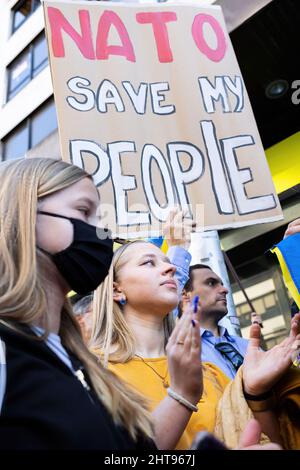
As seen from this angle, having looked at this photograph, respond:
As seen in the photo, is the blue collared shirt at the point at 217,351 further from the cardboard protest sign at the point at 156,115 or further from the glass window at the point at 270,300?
the glass window at the point at 270,300

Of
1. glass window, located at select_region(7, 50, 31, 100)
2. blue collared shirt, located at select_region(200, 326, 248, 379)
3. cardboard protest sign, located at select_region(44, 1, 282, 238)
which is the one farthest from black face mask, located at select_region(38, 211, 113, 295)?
glass window, located at select_region(7, 50, 31, 100)

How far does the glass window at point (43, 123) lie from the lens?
8.55 m

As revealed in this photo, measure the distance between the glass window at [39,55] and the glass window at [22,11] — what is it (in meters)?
1.37

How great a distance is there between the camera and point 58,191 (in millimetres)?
1329

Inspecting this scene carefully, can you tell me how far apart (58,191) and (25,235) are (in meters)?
0.19

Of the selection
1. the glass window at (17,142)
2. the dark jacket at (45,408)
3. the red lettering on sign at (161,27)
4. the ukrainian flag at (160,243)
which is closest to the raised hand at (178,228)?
the ukrainian flag at (160,243)

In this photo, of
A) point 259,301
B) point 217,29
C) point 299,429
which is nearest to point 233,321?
point 299,429

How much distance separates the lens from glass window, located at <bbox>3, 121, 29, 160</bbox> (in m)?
9.34

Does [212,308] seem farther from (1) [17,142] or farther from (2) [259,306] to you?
(1) [17,142]

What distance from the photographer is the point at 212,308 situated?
2914 millimetres

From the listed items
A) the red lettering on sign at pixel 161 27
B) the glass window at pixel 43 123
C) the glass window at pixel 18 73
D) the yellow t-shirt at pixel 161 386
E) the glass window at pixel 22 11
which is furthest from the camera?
the glass window at pixel 22 11

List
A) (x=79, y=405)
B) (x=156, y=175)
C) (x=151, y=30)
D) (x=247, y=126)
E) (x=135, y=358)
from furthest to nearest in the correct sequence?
(x=151, y=30) < (x=247, y=126) < (x=156, y=175) < (x=135, y=358) < (x=79, y=405)

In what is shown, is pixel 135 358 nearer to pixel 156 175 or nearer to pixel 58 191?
pixel 58 191

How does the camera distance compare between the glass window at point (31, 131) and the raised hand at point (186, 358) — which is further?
the glass window at point (31, 131)
